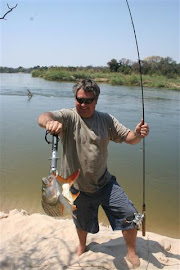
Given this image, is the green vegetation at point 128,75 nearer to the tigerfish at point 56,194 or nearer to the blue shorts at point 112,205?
the blue shorts at point 112,205

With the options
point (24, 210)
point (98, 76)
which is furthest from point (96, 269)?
point (98, 76)

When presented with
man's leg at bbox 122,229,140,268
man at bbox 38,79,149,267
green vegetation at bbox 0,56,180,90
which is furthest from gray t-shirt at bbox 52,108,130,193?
green vegetation at bbox 0,56,180,90

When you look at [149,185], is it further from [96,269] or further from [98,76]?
[98,76]

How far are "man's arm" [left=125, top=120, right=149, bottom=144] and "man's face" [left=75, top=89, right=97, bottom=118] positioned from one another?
482 millimetres

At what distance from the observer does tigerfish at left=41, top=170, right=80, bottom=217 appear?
2.15 metres

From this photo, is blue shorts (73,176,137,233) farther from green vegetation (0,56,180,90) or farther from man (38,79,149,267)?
green vegetation (0,56,180,90)

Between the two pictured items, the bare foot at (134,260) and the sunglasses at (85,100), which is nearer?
the sunglasses at (85,100)

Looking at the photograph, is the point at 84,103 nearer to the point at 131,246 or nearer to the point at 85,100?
the point at 85,100

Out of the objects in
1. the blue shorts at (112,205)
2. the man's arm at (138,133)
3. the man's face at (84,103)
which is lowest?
the blue shorts at (112,205)

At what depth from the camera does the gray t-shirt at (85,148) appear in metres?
2.85

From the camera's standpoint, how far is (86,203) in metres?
3.02

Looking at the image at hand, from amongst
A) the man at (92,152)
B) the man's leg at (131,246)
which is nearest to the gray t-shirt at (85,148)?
the man at (92,152)

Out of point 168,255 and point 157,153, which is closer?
point 168,255

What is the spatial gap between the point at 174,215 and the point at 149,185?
3.68 ft
